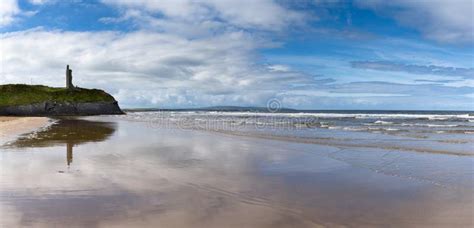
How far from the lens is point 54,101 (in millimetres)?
69312

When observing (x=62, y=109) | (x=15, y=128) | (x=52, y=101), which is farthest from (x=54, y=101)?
(x=15, y=128)

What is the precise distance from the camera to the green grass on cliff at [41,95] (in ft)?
215

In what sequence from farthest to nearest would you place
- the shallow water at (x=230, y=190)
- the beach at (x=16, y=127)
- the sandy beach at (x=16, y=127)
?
1. the sandy beach at (x=16, y=127)
2. the beach at (x=16, y=127)
3. the shallow water at (x=230, y=190)

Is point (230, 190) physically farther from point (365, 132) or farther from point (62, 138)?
point (365, 132)

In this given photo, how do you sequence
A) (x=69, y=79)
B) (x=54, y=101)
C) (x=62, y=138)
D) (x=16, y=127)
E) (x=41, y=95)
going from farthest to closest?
(x=69, y=79) < (x=41, y=95) < (x=54, y=101) < (x=16, y=127) < (x=62, y=138)

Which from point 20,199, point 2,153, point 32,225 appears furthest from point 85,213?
point 2,153

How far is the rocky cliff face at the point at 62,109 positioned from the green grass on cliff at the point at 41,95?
2.81ft

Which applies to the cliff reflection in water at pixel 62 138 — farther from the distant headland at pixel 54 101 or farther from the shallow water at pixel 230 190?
the distant headland at pixel 54 101

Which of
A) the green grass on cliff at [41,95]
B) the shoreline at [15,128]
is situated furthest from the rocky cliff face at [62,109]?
the shoreline at [15,128]

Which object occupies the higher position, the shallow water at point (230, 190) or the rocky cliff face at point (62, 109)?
the rocky cliff face at point (62, 109)

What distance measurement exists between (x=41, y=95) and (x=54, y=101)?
9.19ft

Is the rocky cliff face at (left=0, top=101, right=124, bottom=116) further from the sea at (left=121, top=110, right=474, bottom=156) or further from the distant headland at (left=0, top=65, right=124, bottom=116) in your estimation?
the sea at (left=121, top=110, right=474, bottom=156)

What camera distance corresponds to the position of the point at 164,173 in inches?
370

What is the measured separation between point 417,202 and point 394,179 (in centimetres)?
226
